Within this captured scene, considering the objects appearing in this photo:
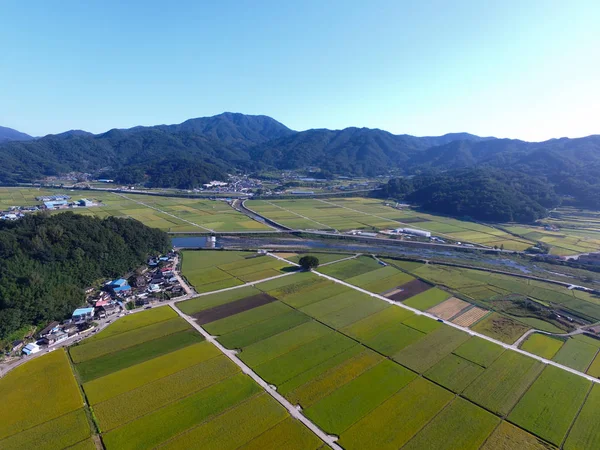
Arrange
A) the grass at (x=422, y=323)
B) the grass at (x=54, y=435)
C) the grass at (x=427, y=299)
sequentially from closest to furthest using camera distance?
the grass at (x=54, y=435) < the grass at (x=422, y=323) < the grass at (x=427, y=299)

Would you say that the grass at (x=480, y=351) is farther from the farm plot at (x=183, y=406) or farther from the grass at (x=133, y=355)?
the grass at (x=133, y=355)

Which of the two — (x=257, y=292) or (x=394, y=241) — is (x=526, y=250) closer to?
(x=394, y=241)

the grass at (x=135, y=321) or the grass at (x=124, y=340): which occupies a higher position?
the grass at (x=135, y=321)

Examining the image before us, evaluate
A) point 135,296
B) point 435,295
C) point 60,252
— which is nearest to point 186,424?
point 135,296

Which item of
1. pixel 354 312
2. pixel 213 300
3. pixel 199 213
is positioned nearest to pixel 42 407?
pixel 213 300

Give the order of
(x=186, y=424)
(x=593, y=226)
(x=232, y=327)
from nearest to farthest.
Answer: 1. (x=186, y=424)
2. (x=232, y=327)
3. (x=593, y=226)

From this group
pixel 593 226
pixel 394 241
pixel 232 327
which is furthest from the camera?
pixel 593 226

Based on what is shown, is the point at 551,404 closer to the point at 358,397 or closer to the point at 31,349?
the point at 358,397

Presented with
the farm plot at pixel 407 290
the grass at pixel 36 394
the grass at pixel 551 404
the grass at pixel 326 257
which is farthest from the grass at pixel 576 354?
the grass at pixel 36 394
